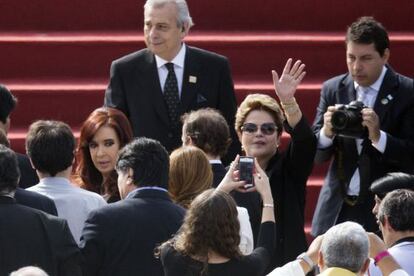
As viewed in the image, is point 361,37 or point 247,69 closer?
point 361,37

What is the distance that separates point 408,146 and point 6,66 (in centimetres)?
307

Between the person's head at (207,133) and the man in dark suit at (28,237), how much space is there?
4.03 feet

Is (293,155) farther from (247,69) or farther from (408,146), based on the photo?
(247,69)

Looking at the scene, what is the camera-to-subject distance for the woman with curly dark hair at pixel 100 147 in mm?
8016

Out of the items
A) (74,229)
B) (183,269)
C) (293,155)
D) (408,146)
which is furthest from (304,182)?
(183,269)

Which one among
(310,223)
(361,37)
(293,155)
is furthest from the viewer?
(310,223)

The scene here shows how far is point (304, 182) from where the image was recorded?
26.0ft

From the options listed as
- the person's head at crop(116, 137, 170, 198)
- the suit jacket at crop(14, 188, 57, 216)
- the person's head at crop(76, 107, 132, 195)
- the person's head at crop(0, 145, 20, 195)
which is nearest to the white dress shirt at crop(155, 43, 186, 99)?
the person's head at crop(76, 107, 132, 195)

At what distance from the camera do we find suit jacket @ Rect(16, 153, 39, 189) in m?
7.69

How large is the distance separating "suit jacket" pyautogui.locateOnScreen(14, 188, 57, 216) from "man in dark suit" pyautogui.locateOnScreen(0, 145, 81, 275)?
0.22m

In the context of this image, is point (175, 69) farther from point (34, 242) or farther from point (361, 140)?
point (34, 242)

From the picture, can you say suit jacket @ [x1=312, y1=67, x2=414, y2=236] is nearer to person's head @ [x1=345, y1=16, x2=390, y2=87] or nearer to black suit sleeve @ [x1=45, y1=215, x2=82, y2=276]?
person's head @ [x1=345, y1=16, x2=390, y2=87]

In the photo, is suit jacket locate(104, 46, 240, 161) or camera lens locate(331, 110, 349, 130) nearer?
camera lens locate(331, 110, 349, 130)

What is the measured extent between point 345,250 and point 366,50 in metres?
2.75
